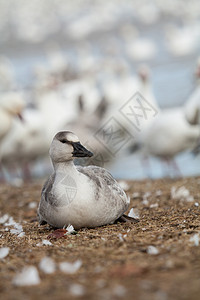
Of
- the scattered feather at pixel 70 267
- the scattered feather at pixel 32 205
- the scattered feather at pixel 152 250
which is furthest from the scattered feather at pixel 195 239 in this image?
the scattered feather at pixel 32 205

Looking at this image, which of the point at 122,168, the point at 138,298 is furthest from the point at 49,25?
the point at 138,298

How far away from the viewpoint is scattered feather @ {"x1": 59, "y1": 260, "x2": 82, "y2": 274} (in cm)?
303

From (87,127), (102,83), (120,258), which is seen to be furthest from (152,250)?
(102,83)

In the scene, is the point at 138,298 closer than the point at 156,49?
Yes

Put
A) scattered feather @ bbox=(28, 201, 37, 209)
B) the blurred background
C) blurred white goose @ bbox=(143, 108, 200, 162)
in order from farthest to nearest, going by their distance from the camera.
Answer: the blurred background, blurred white goose @ bbox=(143, 108, 200, 162), scattered feather @ bbox=(28, 201, 37, 209)

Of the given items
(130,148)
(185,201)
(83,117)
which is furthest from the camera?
(130,148)

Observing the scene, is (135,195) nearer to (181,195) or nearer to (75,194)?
(181,195)

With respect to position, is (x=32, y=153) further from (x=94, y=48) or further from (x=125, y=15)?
(x=125, y=15)

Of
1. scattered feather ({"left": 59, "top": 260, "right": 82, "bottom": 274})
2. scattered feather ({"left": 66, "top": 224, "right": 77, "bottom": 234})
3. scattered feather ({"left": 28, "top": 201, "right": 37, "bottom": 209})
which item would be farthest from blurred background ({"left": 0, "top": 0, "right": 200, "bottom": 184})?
scattered feather ({"left": 59, "top": 260, "right": 82, "bottom": 274})

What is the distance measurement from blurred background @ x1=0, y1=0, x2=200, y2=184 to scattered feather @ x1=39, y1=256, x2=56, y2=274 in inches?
103

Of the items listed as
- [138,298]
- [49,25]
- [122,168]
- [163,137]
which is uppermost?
[49,25]

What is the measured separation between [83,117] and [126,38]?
24572mm

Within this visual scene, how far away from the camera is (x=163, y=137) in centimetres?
950

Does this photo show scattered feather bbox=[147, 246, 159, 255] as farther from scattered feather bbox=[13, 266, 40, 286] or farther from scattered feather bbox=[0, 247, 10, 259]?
scattered feather bbox=[0, 247, 10, 259]
